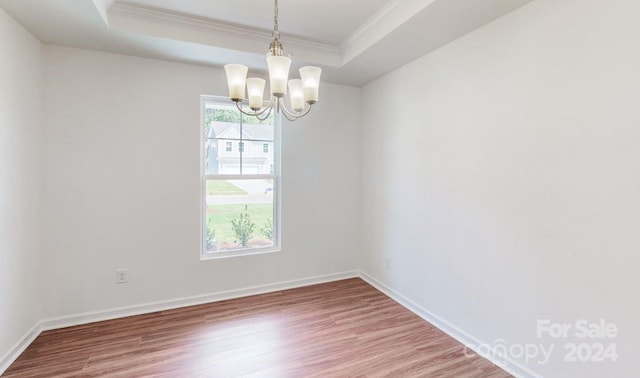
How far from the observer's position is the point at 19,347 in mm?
2180

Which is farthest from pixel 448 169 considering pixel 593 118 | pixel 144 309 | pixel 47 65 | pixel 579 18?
pixel 47 65

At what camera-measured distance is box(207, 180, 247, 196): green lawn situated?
312 centimetres

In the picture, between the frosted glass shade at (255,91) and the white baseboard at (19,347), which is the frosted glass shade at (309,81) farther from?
the white baseboard at (19,347)

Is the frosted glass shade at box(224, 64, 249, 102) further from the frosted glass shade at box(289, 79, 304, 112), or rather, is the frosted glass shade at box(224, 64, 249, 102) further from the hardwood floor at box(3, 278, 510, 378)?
the hardwood floor at box(3, 278, 510, 378)

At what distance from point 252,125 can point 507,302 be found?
9.40 feet

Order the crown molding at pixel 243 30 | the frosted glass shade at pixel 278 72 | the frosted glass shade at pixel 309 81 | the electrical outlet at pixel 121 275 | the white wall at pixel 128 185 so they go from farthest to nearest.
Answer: the electrical outlet at pixel 121 275, the white wall at pixel 128 185, the crown molding at pixel 243 30, the frosted glass shade at pixel 309 81, the frosted glass shade at pixel 278 72

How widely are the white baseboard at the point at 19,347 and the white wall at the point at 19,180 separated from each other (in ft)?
0.08

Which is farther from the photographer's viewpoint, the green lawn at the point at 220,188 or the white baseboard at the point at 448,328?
the green lawn at the point at 220,188

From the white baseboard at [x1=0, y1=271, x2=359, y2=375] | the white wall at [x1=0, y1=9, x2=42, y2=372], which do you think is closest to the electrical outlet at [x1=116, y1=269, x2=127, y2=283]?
the white baseboard at [x1=0, y1=271, x2=359, y2=375]

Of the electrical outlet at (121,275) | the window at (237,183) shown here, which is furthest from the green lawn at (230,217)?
the electrical outlet at (121,275)

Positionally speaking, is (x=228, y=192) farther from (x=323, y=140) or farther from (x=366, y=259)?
(x=366, y=259)

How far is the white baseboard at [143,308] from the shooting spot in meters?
2.21

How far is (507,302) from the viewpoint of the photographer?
2047mm

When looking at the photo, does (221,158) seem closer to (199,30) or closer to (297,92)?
(199,30)
